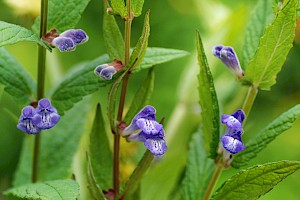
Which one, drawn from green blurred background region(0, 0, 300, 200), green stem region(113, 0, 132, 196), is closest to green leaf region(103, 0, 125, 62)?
green stem region(113, 0, 132, 196)

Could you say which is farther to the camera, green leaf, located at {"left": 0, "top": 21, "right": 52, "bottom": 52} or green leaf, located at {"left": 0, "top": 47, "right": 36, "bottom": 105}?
green leaf, located at {"left": 0, "top": 47, "right": 36, "bottom": 105}

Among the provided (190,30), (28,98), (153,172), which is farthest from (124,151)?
(190,30)

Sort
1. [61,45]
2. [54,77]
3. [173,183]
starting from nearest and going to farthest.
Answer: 1. [61,45]
2. [173,183]
3. [54,77]

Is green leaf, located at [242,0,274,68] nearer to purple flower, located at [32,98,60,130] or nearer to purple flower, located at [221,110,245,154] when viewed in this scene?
purple flower, located at [221,110,245,154]

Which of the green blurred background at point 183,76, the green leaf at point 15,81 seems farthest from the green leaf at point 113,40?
the green blurred background at point 183,76

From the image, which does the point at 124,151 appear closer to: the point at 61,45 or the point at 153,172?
the point at 153,172

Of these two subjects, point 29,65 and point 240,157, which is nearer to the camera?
point 240,157

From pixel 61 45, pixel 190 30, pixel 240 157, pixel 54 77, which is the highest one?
pixel 190 30

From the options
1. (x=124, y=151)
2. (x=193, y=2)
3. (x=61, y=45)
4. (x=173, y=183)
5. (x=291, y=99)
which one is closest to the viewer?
(x=61, y=45)
